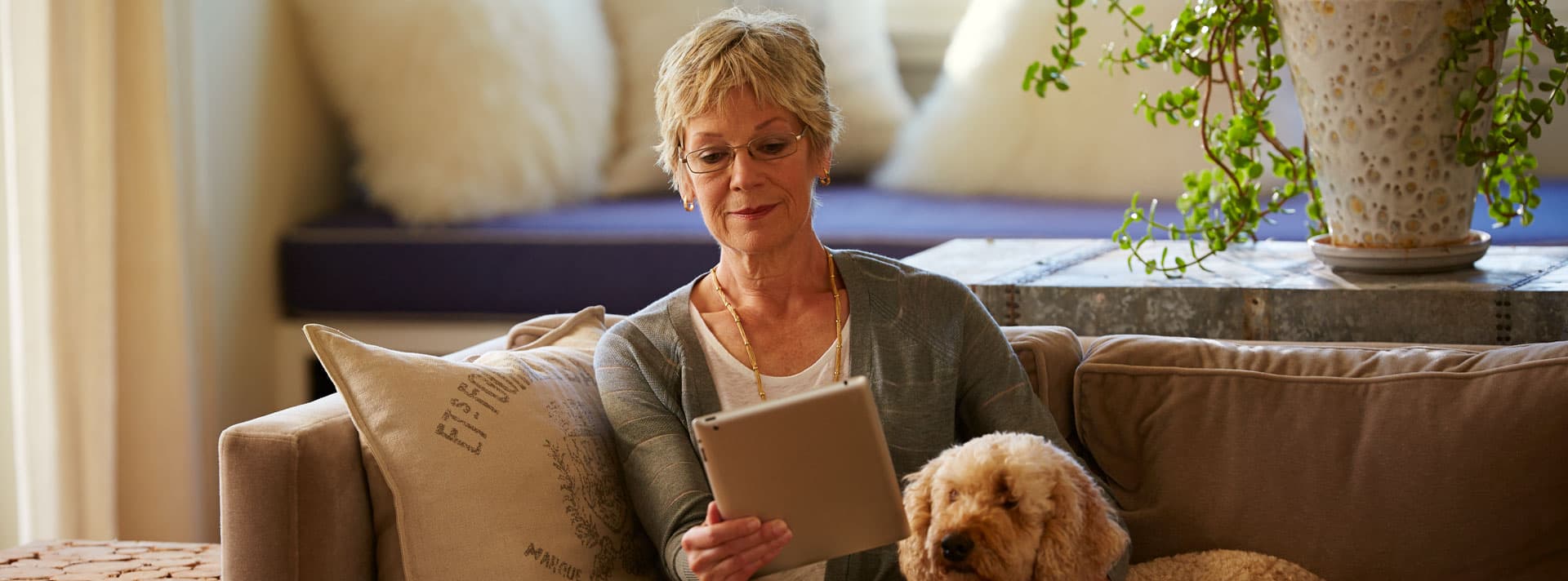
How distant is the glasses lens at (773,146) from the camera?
1576 millimetres

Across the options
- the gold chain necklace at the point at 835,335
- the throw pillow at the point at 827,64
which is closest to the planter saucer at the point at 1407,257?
the gold chain necklace at the point at 835,335

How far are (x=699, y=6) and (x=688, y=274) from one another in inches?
36.9

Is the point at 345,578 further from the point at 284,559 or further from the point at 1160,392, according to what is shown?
the point at 1160,392

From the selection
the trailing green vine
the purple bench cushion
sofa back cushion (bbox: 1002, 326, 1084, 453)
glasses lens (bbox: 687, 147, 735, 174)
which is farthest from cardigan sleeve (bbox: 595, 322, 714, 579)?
the purple bench cushion

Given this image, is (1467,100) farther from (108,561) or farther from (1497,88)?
(108,561)

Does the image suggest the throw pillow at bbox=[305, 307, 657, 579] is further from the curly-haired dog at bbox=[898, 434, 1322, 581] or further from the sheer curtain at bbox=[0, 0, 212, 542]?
the sheer curtain at bbox=[0, 0, 212, 542]

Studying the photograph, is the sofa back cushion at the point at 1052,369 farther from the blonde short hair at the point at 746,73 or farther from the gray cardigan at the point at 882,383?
the blonde short hair at the point at 746,73

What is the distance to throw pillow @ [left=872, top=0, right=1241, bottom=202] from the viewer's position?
10.9 ft

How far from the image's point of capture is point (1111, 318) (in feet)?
6.58

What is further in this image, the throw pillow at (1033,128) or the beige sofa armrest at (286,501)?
the throw pillow at (1033,128)

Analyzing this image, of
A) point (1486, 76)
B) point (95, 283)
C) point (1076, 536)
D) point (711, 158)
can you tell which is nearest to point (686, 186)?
point (711, 158)

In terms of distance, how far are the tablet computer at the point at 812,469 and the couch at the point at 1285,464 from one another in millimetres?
444

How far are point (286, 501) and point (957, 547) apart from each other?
67 cm

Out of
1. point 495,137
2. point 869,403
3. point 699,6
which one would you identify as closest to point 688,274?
point 495,137
